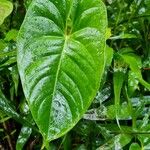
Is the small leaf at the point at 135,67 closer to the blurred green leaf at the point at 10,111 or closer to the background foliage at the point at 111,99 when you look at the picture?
the background foliage at the point at 111,99

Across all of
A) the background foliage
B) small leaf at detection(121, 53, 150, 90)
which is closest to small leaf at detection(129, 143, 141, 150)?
the background foliage

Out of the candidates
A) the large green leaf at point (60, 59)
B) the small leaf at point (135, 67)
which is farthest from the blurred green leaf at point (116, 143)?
the large green leaf at point (60, 59)

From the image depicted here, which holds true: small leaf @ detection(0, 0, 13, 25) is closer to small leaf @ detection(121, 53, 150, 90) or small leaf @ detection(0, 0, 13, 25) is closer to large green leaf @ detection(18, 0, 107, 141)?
large green leaf @ detection(18, 0, 107, 141)

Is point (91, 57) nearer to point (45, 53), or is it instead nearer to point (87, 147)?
point (45, 53)

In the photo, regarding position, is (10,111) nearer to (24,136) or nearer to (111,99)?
(24,136)

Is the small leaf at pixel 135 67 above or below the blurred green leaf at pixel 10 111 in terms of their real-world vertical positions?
above

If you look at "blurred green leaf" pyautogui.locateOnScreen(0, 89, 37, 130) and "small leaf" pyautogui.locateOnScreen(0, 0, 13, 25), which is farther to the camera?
"blurred green leaf" pyautogui.locateOnScreen(0, 89, 37, 130)
